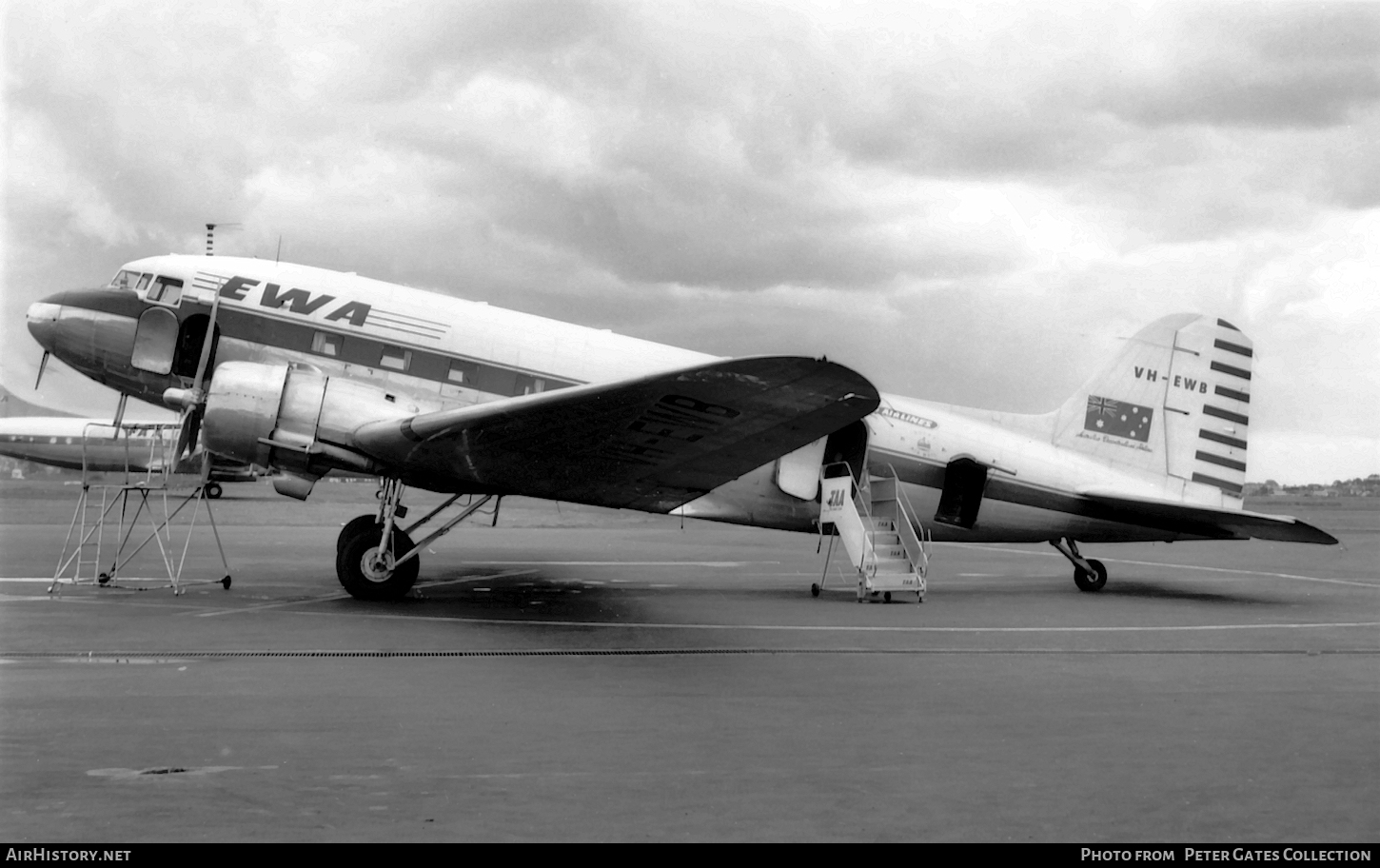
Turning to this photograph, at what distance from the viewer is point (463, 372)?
14328 mm

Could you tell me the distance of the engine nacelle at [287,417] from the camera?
498 inches

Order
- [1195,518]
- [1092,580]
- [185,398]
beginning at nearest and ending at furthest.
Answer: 1. [185,398]
2. [1195,518]
3. [1092,580]

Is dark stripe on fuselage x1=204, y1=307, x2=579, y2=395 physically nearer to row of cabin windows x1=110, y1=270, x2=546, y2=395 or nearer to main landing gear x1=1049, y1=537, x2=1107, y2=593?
row of cabin windows x1=110, y1=270, x2=546, y2=395

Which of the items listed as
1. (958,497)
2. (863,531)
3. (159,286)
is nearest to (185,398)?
(159,286)

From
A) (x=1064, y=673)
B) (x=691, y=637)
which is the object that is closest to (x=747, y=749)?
(x=1064, y=673)

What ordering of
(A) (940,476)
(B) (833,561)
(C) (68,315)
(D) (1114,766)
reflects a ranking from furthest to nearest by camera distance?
1. (B) (833,561)
2. (A) (940,476)
3. (C) (68,315)
4. (D) (1114,766)

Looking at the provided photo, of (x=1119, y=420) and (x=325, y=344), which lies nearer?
(x=325, y=344)

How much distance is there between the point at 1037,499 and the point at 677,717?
10661 mm

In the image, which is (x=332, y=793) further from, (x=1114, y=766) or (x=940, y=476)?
(x=940, y=476)

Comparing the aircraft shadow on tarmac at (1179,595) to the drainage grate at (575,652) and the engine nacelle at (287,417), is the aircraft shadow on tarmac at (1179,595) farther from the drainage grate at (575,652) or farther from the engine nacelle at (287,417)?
the engine nacelle at (287,417)

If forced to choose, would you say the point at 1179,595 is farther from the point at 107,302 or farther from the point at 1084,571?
the point at 107,302

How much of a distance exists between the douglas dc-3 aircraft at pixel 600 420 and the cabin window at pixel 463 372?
0.03 metres
